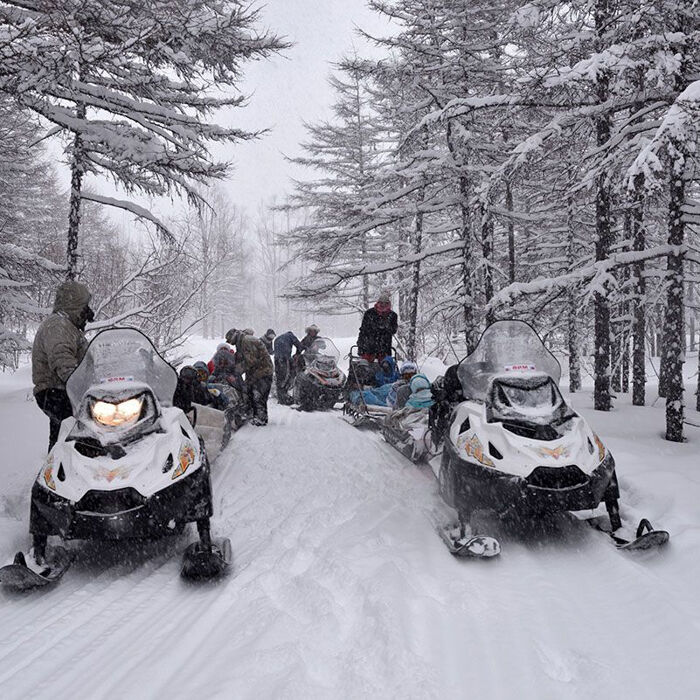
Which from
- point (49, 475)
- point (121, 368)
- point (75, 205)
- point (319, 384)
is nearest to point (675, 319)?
point (319, 384)

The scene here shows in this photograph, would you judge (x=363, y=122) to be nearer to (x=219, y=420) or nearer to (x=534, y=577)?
(x=219, y=420)

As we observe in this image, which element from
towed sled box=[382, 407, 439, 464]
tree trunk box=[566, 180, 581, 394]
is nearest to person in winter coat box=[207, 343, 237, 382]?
towed sled box=[382, 407, 439, 464]

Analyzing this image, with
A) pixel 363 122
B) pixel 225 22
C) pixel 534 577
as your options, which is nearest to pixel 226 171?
pixel 225 22

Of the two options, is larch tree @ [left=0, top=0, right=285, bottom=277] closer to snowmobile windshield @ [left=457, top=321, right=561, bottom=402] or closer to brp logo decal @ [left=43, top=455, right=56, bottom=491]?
brp logo decal @ [left=43, top=455, right=56, bottom=491]

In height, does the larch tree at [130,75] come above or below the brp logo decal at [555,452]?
above

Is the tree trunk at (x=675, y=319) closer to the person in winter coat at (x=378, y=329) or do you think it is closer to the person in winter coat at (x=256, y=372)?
the person in winter coat at (x=378, y=329)

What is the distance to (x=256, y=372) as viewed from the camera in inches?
369

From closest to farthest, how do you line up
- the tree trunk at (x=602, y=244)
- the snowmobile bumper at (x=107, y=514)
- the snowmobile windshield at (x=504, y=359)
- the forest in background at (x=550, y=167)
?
the snowmobile bumper at (x=107, y=514), the snowmobile windshield at (x=504, y=359), the forest in background at (x=550, y=167), the tree trunk at (x=602, y=244)

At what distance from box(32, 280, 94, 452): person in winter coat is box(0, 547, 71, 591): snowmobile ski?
1339mm

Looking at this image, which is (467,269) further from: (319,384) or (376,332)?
(319,384)

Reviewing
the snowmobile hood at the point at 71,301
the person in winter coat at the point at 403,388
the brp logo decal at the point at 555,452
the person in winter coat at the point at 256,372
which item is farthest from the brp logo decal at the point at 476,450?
the person in winter coat at the point at 256,372

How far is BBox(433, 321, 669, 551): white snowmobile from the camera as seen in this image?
369 centimetres

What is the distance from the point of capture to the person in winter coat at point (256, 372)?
369 inches

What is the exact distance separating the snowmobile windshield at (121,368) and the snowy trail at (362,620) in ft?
3.81
